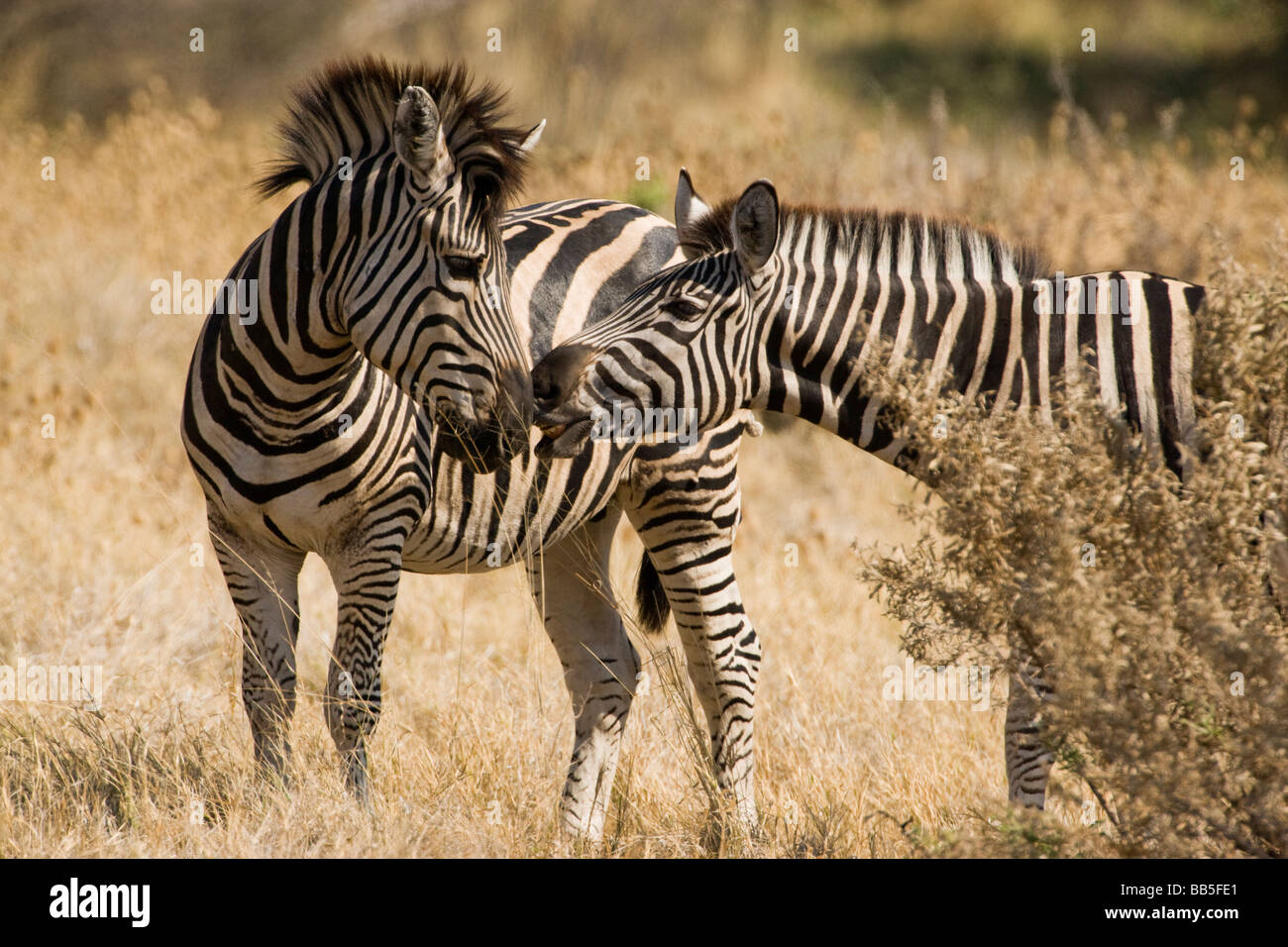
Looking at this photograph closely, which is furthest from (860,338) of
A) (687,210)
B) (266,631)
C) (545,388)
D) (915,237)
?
(266,631)

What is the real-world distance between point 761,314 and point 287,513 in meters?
1.71

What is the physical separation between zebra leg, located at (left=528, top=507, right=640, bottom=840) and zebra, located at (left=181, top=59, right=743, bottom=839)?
339 millimetres

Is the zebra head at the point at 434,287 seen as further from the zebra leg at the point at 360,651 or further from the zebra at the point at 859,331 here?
the zebra leg at the point at 360,651

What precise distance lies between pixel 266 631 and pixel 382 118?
178 centimetres

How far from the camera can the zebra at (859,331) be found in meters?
3.90

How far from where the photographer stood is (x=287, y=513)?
13.3 ft

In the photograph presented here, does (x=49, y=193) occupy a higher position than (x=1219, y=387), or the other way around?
(x=49, y=193)

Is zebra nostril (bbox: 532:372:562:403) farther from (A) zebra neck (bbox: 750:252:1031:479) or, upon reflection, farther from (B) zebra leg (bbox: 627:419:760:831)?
(B) zebra leg (bbox: 627:419:760:831)

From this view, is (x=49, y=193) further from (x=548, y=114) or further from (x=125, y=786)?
(x=125, y=786)

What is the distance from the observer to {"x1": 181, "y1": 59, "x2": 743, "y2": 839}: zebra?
3740mm

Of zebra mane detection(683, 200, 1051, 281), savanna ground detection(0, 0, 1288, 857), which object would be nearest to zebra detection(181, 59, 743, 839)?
savanna ground detection(0, 0, 1288, 857)

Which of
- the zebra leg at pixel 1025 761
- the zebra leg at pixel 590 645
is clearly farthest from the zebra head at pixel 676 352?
A: the zebra leg at pixel 1025 761

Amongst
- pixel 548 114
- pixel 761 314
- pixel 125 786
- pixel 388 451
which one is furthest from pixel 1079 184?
pixel 125 786

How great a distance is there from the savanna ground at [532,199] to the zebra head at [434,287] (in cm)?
127
